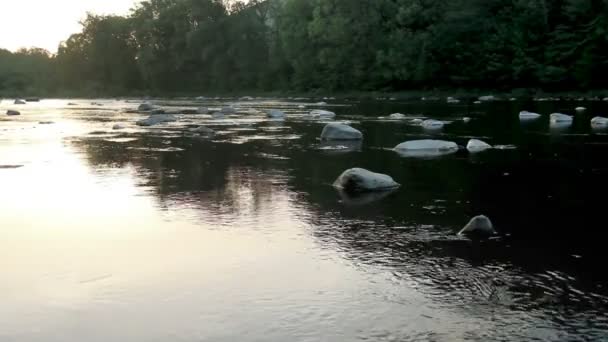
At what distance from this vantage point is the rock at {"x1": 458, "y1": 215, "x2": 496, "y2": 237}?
275 inches

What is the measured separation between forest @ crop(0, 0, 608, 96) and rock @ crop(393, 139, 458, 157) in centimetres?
3365

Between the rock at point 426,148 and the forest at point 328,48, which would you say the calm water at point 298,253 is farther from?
the forest at point 328,48

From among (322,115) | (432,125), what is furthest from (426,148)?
(322,115)

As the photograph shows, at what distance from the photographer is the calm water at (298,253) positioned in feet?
15.0

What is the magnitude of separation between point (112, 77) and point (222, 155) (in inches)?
3334

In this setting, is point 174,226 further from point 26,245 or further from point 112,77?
point 112,77

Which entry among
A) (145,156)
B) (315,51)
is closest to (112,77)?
(315,51)

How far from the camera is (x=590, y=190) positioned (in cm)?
962

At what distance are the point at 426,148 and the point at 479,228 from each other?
25.7 ft

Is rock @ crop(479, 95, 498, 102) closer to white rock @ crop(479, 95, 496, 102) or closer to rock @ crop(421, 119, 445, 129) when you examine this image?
white rock @ crop(479, 95, 496, 102)

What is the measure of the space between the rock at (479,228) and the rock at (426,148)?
7.15 m

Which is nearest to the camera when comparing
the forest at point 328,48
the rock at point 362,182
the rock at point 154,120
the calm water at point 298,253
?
the calm water at point 298,253

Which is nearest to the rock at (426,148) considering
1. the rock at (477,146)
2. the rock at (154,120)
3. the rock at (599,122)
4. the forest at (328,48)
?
the rock at (477,146)

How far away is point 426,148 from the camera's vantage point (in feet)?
48.4
